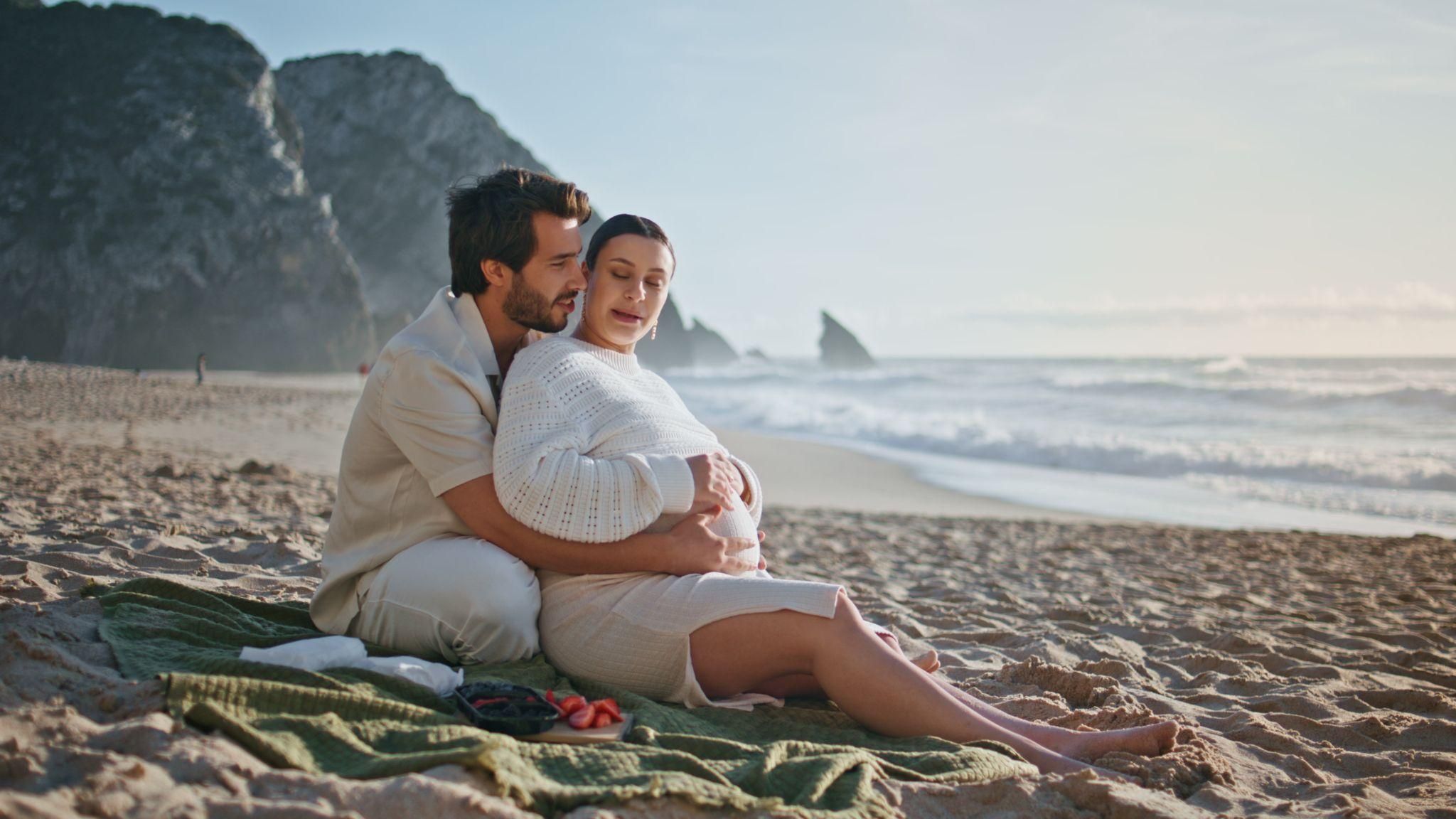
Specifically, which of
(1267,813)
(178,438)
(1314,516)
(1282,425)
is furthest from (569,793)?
(1282,425)

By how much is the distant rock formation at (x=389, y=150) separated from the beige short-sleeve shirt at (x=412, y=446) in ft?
178

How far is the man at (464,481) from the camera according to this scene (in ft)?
8.99

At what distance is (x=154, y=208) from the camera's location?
39.0 m

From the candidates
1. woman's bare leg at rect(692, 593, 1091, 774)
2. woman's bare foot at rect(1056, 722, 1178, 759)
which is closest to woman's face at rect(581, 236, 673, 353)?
woman's bare leg at rect(692, 593, 1091, 774)

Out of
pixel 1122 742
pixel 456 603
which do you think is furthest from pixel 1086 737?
pixel 456 603

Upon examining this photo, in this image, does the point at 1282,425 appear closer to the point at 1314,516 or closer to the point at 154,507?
the point at 1314,516

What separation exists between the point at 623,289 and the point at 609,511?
0.81 m

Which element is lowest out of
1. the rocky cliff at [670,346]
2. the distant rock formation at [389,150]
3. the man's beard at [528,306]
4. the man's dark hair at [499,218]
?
the man's beard at [528,306]

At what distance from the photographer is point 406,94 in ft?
194

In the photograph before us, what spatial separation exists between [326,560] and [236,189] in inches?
1676

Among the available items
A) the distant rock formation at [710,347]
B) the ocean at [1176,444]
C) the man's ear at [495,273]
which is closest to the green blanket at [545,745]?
the man's ear at [495,273]

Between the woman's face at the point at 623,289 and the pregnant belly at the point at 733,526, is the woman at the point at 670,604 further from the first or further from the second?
the woman's face at the point at 623,289

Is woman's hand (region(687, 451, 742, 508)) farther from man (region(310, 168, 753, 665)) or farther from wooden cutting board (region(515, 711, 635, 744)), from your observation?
wooden cutting board (region(515, 711, 635, 744))

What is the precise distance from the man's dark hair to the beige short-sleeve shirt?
0.14 m
